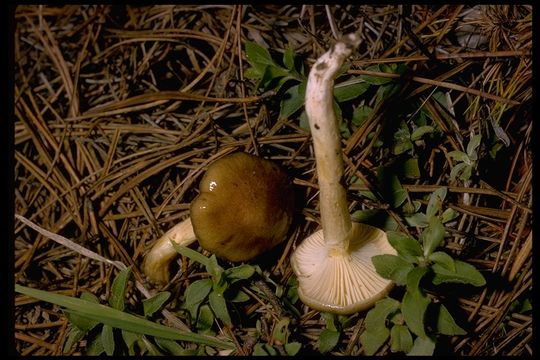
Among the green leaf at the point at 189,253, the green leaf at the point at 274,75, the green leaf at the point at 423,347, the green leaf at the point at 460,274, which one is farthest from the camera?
the green leaf at the point at 274,75

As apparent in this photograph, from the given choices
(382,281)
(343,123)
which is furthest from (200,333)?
(343,123)

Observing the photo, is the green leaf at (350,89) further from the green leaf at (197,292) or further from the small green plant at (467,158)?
the green leaf at (197,292)

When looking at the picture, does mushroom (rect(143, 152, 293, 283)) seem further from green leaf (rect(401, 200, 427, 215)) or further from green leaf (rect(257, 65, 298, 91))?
green leaf (rect(401, 200, 427, 215))

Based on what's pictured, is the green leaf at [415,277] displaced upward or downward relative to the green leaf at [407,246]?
downward

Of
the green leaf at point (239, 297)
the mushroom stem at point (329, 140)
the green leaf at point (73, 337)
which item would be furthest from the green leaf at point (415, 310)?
the green leaf at point (73, 337)

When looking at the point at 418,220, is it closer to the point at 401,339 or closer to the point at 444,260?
the point at 444,260

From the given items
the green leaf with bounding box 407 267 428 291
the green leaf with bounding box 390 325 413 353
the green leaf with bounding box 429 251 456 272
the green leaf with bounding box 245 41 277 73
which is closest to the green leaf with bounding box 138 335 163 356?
the green leaf with bounding box 390 325 413 353
